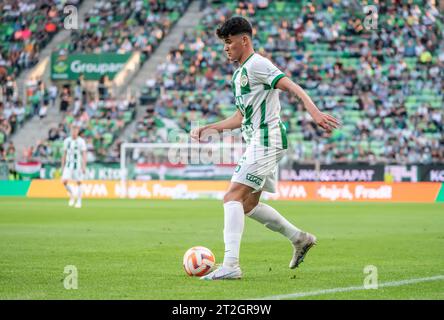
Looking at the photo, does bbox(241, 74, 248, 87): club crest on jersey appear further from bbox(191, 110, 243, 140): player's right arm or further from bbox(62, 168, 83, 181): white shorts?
bbox(62, 168, 83, 181): white shorts

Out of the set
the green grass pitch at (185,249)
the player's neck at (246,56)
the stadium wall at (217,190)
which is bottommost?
the stadium wall at (217,190)

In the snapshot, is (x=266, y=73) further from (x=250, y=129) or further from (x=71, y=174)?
(x=71, y=174)

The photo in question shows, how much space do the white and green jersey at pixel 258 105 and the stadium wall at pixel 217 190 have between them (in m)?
26.1

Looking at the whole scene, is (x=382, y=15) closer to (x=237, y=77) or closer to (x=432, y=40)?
(x=432, y=40)

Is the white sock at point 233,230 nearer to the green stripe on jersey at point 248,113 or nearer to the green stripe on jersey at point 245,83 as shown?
the green stripe on jersey at point 248,113

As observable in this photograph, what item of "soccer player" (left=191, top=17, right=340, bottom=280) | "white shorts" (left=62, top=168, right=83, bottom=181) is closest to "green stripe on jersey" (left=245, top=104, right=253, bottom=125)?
"soccer player" (left=191, top=17, right=340, bottom=280)

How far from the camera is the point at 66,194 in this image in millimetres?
38156

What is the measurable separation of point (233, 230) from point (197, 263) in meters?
0.52

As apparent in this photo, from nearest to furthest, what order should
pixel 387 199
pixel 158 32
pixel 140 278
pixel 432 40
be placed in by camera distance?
pixel 140 278 < pixel 387 199 < pixel 432 40 < pixel 158 32

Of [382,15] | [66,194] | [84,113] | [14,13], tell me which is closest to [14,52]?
[14,13]

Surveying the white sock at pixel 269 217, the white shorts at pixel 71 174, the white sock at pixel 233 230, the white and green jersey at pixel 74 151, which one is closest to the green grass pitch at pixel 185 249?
the white sock at pixel 233 230

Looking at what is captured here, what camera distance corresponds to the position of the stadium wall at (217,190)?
116 ft

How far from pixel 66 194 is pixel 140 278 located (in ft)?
96.2

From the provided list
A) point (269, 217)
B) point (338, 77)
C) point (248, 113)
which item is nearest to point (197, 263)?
point (269, 217)
